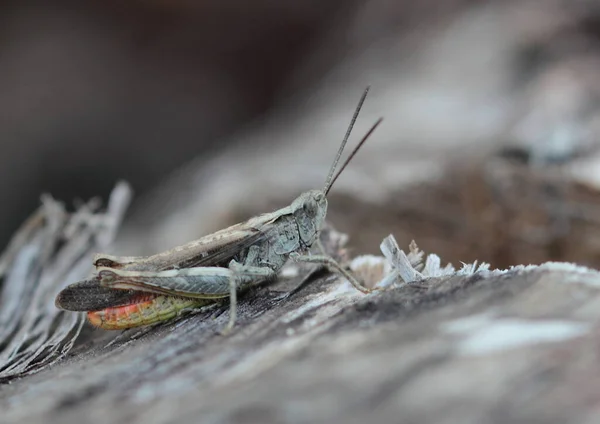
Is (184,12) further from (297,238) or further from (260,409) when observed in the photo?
(260,409)

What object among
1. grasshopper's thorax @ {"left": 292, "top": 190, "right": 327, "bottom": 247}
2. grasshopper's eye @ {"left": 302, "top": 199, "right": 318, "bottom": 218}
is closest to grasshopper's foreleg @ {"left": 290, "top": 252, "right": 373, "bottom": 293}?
grasshopper's thorax @ {"left": 292, "top": 190, "right": 327, "bottom": 247}

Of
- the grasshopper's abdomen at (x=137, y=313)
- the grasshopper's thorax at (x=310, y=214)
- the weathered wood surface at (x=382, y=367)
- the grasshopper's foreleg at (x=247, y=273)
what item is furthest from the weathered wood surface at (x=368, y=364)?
the grasshopper's thorax at (x=310, y=214)

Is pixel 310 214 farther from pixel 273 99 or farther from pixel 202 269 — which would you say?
pixel 273 99

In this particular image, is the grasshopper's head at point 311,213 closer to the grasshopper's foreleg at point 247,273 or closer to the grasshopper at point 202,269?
the grasshopper at point 202,269

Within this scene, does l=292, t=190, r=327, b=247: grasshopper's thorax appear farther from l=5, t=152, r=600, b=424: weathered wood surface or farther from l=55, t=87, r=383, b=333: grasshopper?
l=5, t=152, r=600, b=424: weathered wood surface

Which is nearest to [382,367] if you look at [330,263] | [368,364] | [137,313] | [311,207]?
[368,364]

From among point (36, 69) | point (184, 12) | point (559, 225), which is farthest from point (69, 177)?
point (559, 225)
